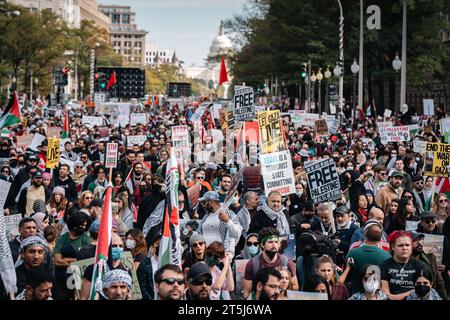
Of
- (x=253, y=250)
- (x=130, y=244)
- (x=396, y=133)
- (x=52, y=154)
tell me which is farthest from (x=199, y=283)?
(x=396, y=133)

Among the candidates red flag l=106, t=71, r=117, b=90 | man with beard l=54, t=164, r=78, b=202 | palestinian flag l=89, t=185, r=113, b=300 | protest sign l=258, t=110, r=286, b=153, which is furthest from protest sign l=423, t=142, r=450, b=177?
red flag l=106, t=71, r=117, b=90

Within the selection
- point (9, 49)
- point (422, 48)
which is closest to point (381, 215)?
point (422, 48)

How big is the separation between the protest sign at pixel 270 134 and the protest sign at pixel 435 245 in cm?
717

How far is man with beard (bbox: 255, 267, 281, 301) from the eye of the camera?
8297 mm

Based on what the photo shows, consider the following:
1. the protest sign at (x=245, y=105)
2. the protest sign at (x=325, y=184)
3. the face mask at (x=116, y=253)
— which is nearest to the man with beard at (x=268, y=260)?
the face mask at (x=116, y=253)

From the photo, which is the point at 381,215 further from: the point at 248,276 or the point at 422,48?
the point at 422,48

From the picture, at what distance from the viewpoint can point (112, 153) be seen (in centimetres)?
1892

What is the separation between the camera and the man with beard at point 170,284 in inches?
298

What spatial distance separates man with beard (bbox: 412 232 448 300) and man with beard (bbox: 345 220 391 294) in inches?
12.6

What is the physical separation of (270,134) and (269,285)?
9.53m

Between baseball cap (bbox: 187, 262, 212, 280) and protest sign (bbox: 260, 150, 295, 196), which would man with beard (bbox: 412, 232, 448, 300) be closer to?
baseball cap (bbox: 187, 262, 212, 280)

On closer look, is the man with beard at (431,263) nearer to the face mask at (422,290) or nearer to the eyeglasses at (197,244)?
the face mask at (422,290)

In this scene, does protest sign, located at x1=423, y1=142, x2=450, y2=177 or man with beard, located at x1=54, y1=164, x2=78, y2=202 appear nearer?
protest sign, located at x1=423, y1=142, x2=450, y2=177
